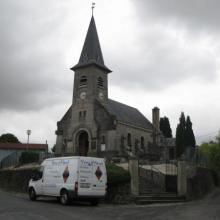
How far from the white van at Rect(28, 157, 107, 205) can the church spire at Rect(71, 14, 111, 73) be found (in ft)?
85.8

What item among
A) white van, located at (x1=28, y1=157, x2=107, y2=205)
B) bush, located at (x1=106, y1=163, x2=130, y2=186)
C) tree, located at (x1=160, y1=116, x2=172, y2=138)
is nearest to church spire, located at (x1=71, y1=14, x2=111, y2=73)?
bush, located at (x1=106, y1=163, x2=130, y2=186)

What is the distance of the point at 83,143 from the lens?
4425 centimetres

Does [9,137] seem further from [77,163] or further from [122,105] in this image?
[77,163]

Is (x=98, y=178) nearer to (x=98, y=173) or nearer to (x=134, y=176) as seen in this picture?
(x=98, y=173)

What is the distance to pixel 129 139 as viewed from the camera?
4650 centimetres

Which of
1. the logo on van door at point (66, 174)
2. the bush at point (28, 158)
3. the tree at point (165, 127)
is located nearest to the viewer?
the logo on van door at point (66, 174)

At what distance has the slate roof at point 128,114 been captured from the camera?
46.8 metres

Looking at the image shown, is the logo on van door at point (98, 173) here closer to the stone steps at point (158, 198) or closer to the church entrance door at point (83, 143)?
the stone steps at point (158, 198)

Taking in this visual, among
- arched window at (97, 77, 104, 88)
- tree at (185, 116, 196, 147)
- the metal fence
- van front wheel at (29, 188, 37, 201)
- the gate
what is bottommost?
van front wheel at (29, 188, 37, 201)

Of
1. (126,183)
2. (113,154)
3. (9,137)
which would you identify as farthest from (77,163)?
(9,137)

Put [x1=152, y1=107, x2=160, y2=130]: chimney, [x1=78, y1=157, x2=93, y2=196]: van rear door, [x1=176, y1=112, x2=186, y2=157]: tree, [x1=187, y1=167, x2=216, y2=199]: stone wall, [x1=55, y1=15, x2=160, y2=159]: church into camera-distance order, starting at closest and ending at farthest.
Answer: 1. [x1=78, y1=157, x2=93, y2=196]: van rear door
2. [x1=187, y1=167, x2=216, y2=199]: stone wall
3. [x1=55, y1=15, x2=160, y2=159]: church
4. [x1=176, y1=112, x2=186, y2=157]: tree
5. [x1=152, y1=107, x2=160, y2=130]: chimney

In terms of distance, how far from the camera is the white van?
17.6m

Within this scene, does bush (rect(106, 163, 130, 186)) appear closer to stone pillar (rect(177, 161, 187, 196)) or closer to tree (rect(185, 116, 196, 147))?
stone pillar (rect(177, 161, 187, 196))

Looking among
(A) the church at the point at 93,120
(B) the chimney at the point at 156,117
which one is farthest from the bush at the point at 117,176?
(B) the chimney at the point at 156,117
